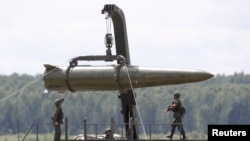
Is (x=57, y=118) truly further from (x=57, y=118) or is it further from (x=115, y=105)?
(x=115, y=105)

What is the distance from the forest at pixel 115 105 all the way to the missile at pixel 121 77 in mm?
85891

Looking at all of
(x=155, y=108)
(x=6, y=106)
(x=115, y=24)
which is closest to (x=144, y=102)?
(x=155, y=108)

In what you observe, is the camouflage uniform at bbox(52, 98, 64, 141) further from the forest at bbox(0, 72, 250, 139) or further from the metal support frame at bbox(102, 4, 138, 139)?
the forest at bbox(0, 72, 250, 139)

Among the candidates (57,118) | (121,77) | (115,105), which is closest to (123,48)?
(121,77)

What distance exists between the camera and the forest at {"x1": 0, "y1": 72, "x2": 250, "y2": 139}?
145962 mm

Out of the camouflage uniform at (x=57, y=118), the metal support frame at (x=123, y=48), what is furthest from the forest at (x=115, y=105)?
the camouflage uniform at (x=57, y=118)

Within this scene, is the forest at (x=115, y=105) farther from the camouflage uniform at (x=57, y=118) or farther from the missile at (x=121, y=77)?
the camouflage uniform at (x=57, y=118)

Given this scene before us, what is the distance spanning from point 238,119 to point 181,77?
13686cm

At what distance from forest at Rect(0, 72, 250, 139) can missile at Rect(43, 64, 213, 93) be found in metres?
85.9

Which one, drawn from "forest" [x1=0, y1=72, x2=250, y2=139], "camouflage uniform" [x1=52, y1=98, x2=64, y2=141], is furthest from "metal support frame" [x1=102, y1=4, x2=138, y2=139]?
"forest" [x1=0, y1=72, x2=250, y2=139]

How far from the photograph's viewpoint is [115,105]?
531 feet

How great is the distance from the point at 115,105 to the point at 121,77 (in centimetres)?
11536

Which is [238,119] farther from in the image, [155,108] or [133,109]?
[133,109]

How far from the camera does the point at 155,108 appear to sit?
166m
